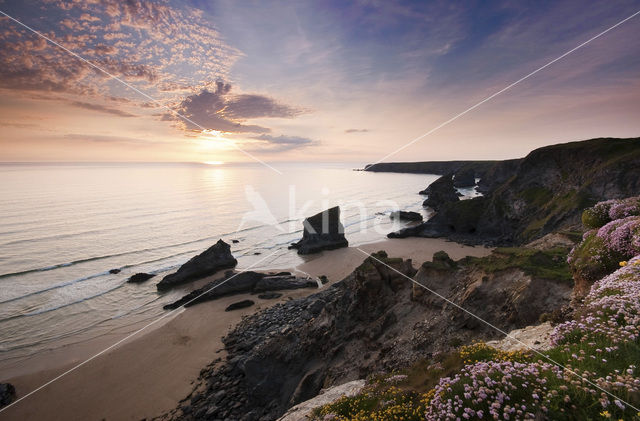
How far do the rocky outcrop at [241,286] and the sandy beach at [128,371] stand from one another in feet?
6.02

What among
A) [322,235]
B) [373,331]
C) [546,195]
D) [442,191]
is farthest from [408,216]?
[373,331]

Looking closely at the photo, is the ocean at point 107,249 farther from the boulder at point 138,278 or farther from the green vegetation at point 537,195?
the green vegetation at point 537,195

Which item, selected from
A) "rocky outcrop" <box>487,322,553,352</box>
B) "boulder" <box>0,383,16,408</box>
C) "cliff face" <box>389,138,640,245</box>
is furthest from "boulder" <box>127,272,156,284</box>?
"cliff face" <box>389,138,640,245</box>

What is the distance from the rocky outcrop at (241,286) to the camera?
99.6 ft

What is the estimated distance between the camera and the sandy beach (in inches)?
666

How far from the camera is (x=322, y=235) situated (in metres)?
47.5

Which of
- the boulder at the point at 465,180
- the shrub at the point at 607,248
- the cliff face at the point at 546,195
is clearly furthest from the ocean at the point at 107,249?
the boulder at the point at 465,180

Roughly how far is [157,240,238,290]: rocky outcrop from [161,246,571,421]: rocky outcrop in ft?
59.6

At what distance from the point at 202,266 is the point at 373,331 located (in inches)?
1116

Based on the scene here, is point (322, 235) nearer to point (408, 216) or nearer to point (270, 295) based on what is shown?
point (270, 295)

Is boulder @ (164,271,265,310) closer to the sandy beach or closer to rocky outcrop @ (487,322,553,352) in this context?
the sandy beach

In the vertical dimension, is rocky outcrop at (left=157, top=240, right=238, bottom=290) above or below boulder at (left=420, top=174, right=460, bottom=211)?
below

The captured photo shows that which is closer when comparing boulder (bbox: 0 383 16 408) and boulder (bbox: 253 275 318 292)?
boulder (bbox: 0 383 16 408)

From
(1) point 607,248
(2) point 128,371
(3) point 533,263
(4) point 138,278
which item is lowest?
(2) point 128,371
